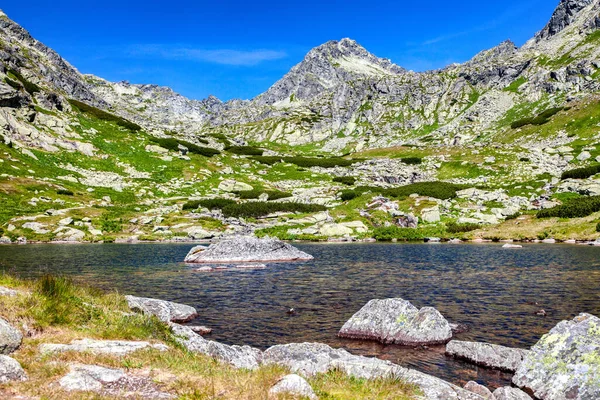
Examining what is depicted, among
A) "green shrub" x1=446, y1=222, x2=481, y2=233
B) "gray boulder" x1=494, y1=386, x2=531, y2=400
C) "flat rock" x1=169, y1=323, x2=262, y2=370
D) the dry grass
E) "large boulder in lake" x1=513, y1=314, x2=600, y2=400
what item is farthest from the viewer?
"green shrub" x1=446, y1=222, x2=481, y2=233

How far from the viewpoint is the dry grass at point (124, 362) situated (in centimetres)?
723

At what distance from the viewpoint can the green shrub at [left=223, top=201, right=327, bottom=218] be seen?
76.0 meters

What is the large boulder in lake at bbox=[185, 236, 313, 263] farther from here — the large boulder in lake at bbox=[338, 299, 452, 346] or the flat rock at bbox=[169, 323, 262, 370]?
the flat rock at bbox=[169, 323, 262, 370]

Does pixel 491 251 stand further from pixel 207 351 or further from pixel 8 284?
pixel 8 284

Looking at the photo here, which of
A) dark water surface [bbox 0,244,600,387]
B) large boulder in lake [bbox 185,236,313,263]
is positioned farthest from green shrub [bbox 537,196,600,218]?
large boulder in lake [bbox 185,236,313,263]

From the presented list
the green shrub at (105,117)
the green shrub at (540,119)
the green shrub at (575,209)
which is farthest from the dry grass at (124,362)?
the green shrub at (540,119)

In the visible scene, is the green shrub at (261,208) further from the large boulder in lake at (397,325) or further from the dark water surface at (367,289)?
the large boulder in lake at (397,325)

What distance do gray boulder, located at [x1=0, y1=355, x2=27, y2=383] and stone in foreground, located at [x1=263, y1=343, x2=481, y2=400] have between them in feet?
18.6

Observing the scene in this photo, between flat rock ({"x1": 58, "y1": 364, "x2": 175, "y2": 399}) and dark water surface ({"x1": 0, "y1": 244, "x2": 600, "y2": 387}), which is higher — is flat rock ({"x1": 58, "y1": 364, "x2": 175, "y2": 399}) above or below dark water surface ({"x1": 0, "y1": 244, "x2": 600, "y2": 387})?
above

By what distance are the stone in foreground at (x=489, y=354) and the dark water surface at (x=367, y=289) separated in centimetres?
38

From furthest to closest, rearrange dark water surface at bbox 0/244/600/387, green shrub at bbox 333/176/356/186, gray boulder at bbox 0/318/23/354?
1. green shrub at bbox 333/176/356/186
2. dark water surface at bbox 0/244/600/387
3. gray boulder at bbox 0/318/23/354

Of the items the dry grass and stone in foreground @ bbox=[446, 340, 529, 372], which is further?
stone in foreground @ bbox=[446, 340, 529, 372]

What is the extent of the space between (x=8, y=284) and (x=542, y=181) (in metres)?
93.2

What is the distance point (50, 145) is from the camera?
9906 centimetres
